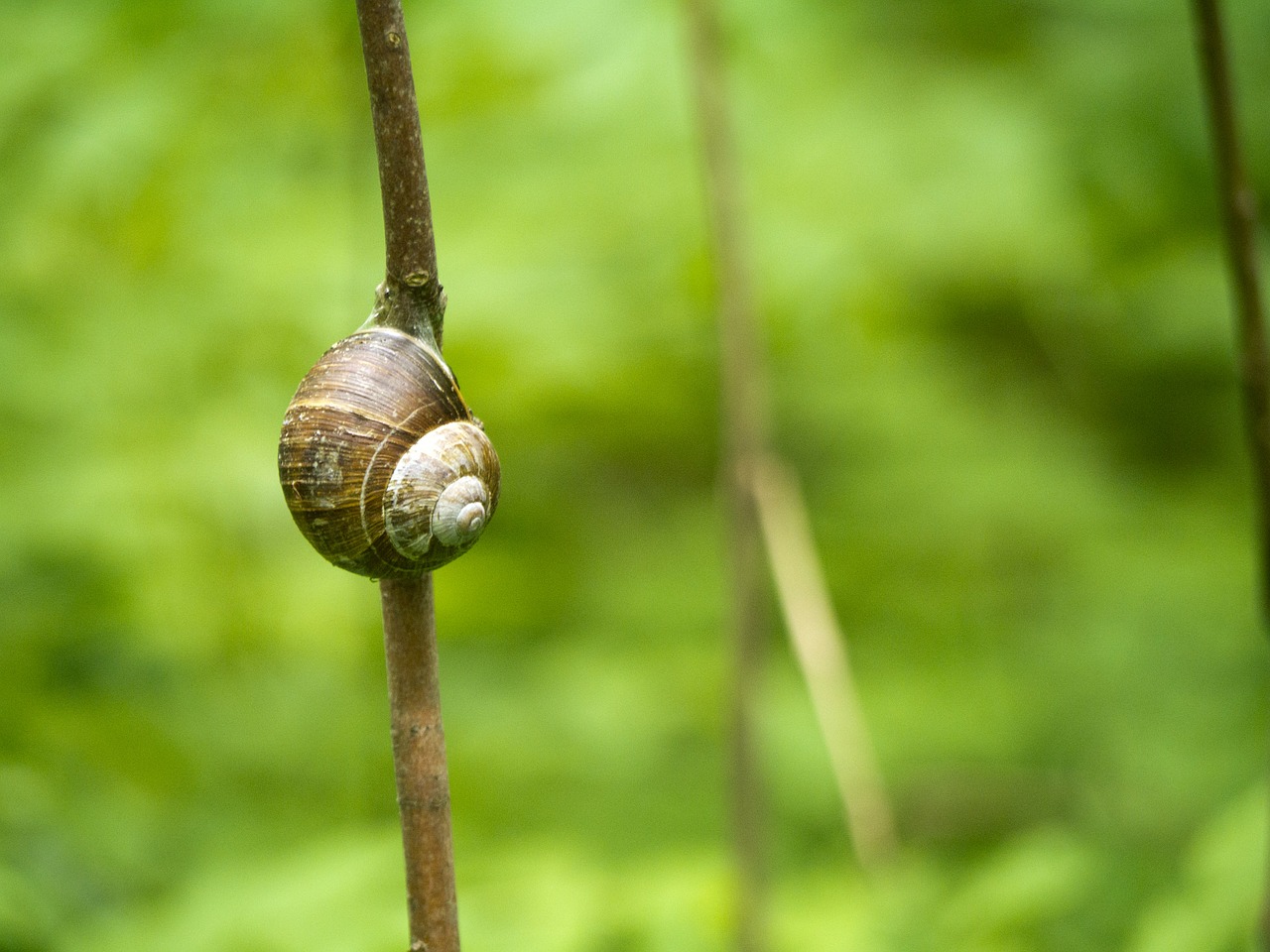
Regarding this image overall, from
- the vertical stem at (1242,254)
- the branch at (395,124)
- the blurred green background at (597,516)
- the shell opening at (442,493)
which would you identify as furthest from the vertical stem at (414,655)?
the blurred green background at (597,516)

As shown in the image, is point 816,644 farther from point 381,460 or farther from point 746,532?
point 381,460

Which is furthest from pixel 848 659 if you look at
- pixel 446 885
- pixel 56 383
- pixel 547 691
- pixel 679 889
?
pixel 446 885

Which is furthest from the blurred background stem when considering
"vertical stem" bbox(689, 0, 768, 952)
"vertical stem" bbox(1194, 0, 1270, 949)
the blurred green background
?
"vertical stem" bbox(1194, 0, 1270, 949)

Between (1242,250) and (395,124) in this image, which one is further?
(1242,250)

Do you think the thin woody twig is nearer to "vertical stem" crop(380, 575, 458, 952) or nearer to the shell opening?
the shell opening

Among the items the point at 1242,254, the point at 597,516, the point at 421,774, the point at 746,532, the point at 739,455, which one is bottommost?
the point at 421,774

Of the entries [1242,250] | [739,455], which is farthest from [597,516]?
[1242,250]
